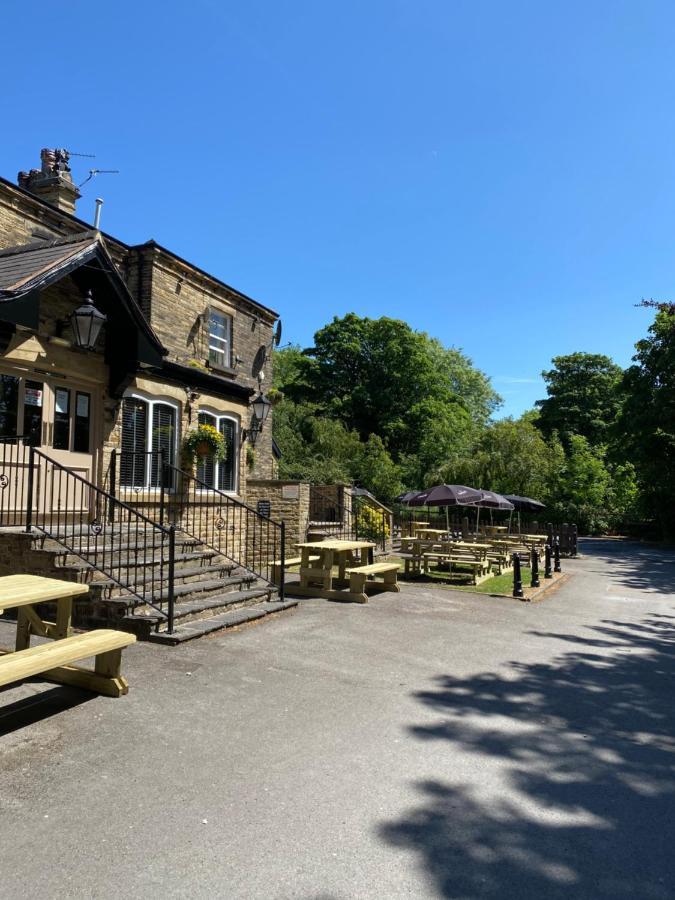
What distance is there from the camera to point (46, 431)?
9641 mm

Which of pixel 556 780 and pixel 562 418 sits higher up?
pixel 562 418

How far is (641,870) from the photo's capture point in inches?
124

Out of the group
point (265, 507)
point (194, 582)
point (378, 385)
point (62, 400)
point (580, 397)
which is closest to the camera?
point (194, 582)

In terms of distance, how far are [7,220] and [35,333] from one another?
351cm

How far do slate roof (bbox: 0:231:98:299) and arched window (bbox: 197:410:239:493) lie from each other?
461cm

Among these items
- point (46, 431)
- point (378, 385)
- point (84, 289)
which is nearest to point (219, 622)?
point (46, 431)

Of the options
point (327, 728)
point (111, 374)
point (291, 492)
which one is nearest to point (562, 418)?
point (291, 492)

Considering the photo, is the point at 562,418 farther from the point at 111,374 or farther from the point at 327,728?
the point at 327,728

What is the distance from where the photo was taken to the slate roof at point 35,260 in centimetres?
827

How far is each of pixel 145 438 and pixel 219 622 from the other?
5180 millimetres

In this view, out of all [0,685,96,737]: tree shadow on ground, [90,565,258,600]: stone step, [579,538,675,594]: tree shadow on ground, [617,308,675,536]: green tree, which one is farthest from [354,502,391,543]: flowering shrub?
[617,308,675,536]: green tree

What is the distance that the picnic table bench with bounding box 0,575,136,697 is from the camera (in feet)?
14.2

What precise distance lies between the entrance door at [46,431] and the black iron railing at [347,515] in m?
8.28

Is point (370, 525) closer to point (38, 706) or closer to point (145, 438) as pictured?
point (145, 438)
